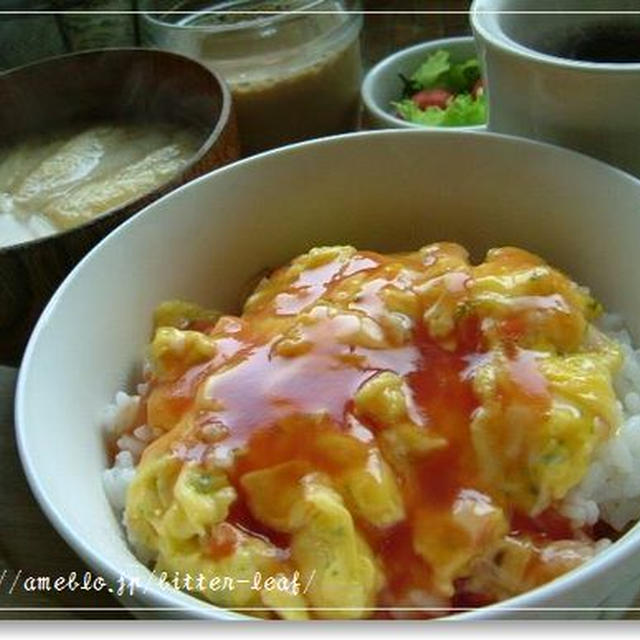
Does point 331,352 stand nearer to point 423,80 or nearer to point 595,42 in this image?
point 595,42

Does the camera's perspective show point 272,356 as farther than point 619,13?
No

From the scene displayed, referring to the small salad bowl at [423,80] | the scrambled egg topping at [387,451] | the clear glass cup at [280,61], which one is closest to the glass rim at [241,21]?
the clear glass cup at [280,61]

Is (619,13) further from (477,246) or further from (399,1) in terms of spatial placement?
(399,1)

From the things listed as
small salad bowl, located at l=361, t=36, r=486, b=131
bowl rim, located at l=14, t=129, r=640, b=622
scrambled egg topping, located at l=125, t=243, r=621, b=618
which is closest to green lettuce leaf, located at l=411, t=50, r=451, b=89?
small salad bowl, located at l=361, t=36, r=486, b=131

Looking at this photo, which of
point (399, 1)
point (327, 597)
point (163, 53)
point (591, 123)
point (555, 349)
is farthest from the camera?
point (399, 1)

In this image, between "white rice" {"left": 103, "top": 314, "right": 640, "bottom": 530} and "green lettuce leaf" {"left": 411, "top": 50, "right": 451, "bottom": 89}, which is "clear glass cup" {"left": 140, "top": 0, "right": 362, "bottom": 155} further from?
"white rice" {"left": 103, "top": 314, "right": 640, "bottom": 530}

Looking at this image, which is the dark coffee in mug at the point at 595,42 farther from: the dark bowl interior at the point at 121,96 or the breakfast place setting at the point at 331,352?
the dark bowl interior at the point at 121,96

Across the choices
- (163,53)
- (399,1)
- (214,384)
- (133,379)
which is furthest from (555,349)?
(399,1)
